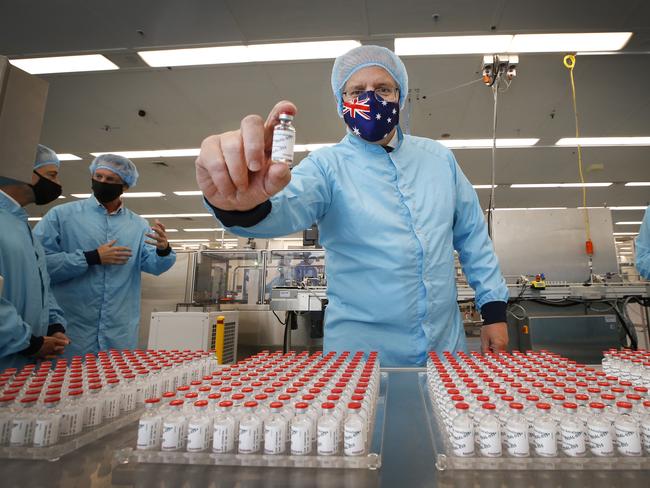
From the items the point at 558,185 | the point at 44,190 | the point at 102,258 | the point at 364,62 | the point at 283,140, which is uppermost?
the point at 558,185

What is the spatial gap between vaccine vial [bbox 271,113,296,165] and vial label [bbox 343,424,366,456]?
1.49ft

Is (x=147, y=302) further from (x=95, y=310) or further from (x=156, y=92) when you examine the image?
(x=156, y=92)

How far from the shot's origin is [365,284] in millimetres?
1273

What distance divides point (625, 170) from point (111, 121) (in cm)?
888

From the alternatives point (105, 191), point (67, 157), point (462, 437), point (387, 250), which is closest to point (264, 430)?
point (462, 437)

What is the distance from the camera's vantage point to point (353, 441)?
1.67ft

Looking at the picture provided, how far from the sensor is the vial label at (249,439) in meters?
0.52

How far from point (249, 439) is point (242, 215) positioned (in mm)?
476

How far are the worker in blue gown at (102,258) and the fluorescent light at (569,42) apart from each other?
376 cm

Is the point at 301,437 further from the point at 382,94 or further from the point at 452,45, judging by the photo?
the point at 452,45

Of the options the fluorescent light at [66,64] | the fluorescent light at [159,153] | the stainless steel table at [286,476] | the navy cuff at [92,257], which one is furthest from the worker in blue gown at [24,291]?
the fluorescent light at [159,153]

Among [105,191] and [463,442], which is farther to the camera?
[105,191]

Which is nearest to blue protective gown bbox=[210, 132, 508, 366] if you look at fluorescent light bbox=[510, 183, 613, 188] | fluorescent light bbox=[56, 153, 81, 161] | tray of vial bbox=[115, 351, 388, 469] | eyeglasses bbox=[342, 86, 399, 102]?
eyeglasses bbox=[342, 86, 399, 102]

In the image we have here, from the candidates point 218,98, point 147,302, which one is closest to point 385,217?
point 147,302
